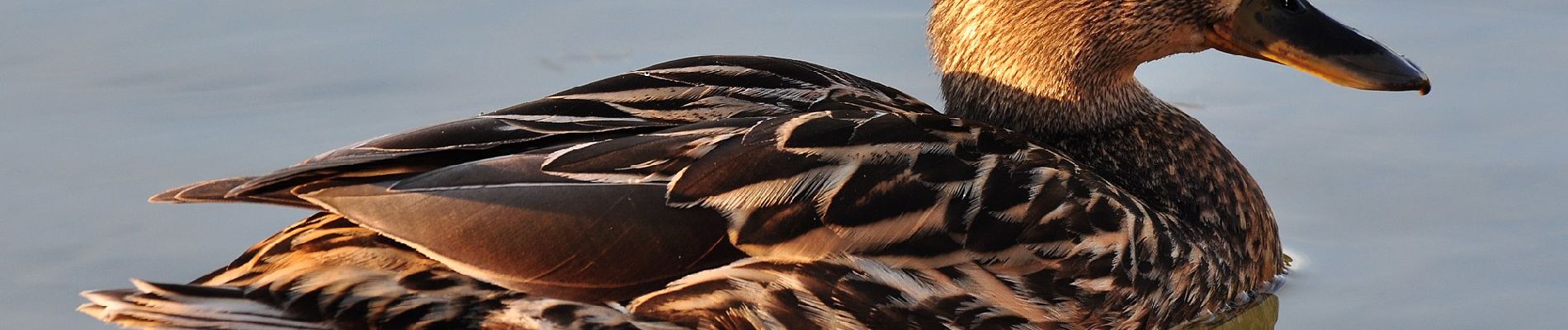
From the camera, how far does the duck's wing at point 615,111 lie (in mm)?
5715

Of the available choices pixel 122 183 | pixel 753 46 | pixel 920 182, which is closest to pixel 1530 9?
pixel 753 46

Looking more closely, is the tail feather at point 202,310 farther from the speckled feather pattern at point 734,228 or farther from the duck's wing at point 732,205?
the duck's wing at point 732,205

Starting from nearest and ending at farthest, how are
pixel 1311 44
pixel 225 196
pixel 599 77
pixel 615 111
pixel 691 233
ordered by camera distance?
pixel 691 233 < pixel 225 196 < pixel 615 111 < pixel 1311 44 < pixel 599 77

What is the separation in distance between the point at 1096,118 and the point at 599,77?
2.26 meters

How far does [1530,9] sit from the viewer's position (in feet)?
28.2

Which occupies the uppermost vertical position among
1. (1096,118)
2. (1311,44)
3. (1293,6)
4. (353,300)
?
(1293,6)

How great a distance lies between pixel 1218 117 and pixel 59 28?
431 cm

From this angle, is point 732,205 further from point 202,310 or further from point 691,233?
point 202,310

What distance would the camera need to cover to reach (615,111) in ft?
20.7

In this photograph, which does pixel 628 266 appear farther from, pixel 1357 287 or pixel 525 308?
pixel 1357 287

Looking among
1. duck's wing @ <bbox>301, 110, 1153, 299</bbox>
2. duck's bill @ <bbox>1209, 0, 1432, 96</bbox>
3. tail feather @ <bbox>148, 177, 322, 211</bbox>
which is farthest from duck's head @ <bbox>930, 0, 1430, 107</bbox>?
tail feather @ <bbox>148, 177, 322, 211</bbox>

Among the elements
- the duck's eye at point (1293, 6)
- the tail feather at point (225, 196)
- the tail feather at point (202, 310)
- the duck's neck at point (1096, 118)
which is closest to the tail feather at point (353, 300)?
the tail feather at point (202, 310)

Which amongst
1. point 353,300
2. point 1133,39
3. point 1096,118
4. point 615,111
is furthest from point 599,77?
point 353,300

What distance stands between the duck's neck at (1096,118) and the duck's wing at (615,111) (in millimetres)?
258
